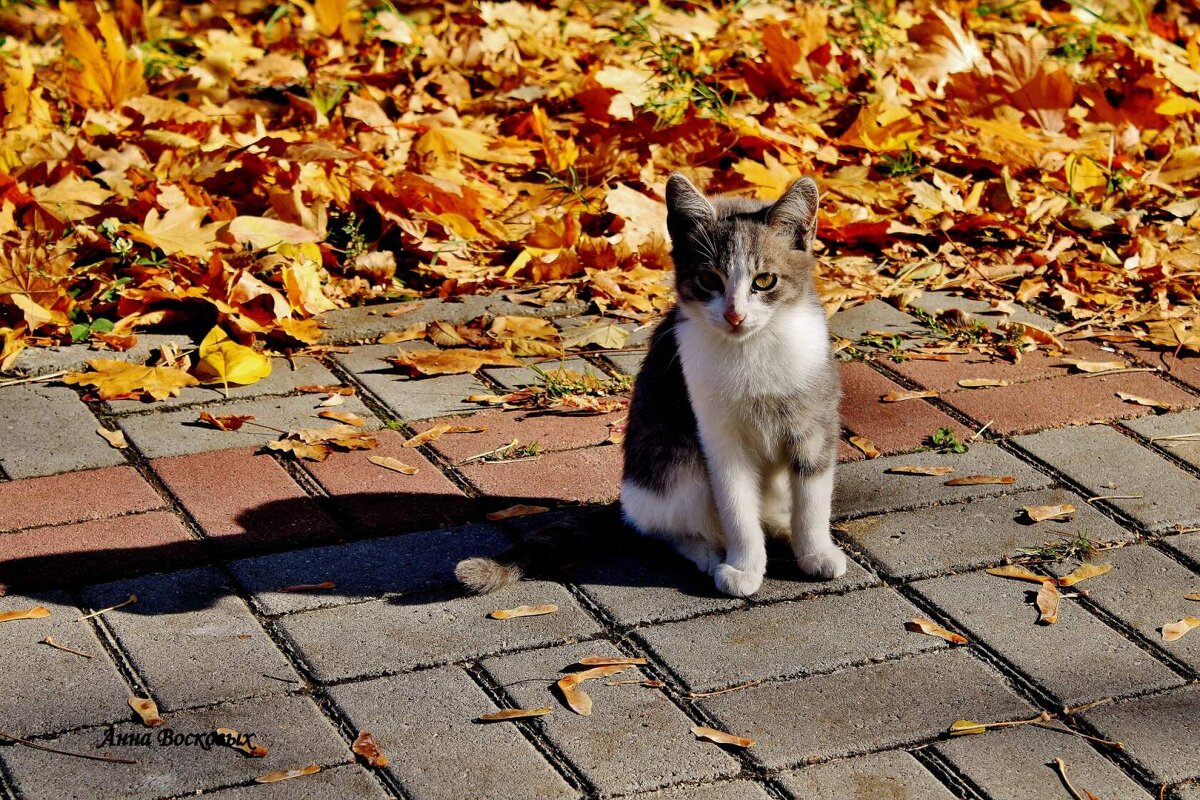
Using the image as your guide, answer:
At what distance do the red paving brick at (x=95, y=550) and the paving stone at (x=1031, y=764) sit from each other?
1.69 metres

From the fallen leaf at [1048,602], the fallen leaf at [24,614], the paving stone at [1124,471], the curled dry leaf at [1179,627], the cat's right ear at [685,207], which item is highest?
the cat's right ear at [685,207]

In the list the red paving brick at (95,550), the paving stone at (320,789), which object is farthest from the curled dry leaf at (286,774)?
the red paving brick at (95,550)

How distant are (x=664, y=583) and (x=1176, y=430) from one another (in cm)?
157

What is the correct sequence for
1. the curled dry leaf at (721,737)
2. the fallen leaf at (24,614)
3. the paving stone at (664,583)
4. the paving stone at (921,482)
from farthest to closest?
the paving stone at (921,482) → the paving stone at (664,583) → the fallen leaf at (24,614) → the curled dry leaf at (721,737)

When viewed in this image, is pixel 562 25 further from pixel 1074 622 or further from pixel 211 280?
pixel 1074 622

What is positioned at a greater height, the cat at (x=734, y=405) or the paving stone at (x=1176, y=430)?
Result: the cat at (x=734, y=405)

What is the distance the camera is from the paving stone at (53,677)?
239cm

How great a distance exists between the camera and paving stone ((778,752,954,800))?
2209 millimetres

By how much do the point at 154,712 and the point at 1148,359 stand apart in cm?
303

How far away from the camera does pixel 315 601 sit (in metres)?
2.82

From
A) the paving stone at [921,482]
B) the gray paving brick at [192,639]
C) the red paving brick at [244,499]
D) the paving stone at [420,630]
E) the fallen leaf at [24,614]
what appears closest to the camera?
the gray paving brick at [192,639]

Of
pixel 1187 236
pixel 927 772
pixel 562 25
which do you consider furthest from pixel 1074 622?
pixel 562 25

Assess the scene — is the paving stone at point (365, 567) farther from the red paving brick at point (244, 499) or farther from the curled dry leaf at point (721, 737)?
the curled dry leaf at point (721, 737)

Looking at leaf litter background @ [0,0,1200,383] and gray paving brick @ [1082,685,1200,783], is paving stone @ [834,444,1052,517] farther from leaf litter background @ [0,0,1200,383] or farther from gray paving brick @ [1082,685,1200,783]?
leaf litter background @ [0,0,1200,383]
